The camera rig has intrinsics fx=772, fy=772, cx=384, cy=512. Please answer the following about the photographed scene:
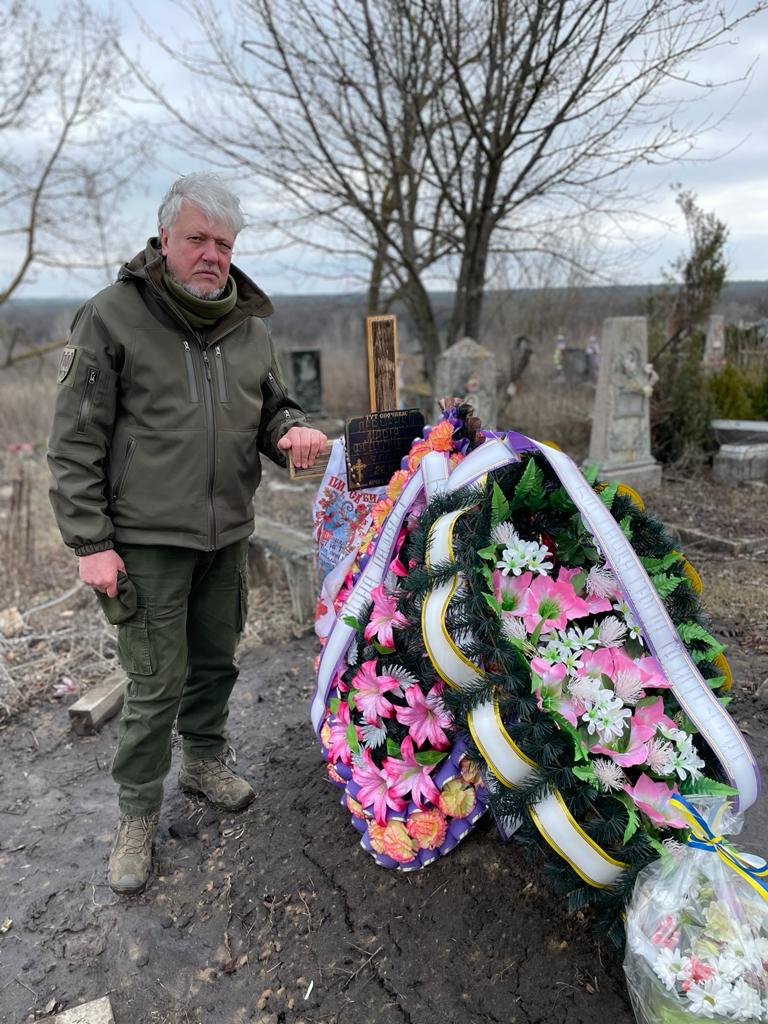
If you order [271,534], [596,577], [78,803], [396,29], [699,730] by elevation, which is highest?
[396,29]

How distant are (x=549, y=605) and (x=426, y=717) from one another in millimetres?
477

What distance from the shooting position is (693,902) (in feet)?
5.31

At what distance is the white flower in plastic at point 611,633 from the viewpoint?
6.49 feet

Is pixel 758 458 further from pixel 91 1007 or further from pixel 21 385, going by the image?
pixel 21 385

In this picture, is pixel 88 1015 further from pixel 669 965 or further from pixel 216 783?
pixel 669 965

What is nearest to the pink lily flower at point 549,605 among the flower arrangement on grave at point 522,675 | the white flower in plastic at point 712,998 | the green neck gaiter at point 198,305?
the flower arrangement on grave at point 522,675

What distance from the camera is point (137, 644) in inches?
91.0

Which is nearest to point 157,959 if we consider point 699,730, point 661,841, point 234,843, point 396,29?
point 234,843

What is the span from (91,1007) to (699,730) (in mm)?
1706

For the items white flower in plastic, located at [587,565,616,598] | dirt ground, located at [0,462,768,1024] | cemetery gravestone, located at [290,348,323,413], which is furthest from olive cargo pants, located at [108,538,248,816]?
cemetery gravestone, located at [290,348,323,413]

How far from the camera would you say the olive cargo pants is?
230cm

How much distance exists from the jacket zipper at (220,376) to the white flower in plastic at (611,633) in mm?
1268

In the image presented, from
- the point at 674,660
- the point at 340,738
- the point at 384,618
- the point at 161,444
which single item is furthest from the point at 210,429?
the point at 674,660

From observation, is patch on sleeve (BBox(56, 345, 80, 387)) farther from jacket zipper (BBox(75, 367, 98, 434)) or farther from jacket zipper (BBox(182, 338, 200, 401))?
jacket zipper (BBox(182, 338, 200, 401))
